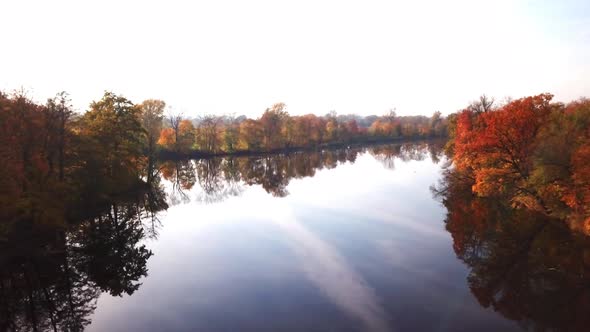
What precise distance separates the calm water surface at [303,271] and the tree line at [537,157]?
297 inches

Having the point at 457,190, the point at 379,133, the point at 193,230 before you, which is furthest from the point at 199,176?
the point at 379,133

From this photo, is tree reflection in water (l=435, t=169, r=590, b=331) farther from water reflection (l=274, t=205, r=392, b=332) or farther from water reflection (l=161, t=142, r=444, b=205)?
water reflection (l=161, t=142, r=444, b=205)

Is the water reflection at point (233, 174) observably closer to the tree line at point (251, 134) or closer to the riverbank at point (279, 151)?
the riverbank at point (279, 151)

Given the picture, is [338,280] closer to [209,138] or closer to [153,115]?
[153,115]

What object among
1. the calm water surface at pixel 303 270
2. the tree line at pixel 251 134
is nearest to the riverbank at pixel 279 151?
the tree line at pixel 251 134

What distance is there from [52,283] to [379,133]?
14905 cm

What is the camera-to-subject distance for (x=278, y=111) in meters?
124

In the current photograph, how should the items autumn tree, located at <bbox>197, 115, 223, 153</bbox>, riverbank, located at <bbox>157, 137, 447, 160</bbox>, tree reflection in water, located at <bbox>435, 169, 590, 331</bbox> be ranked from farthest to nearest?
autumn tree, located at <bbox>197, 115, 223, 153</bbox>, riverbank, located at <bbox>157, 137, 447, 160</bbox>, tree reflection in water, located at <bbox>435, 169, 590, 331</bbox>

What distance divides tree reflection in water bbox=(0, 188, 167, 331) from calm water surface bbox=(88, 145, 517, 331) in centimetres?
126

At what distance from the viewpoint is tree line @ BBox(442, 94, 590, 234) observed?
28406 mm

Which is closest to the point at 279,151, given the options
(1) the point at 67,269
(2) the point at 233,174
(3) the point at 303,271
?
(2) the point at 233,174

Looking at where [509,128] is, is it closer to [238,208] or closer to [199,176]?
[238,208]

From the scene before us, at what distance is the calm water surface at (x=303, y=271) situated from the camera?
18750mm

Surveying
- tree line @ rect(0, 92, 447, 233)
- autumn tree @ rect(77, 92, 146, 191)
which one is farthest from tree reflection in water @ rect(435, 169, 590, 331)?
autumn tree @ rect(77, 92, 146, 191)
